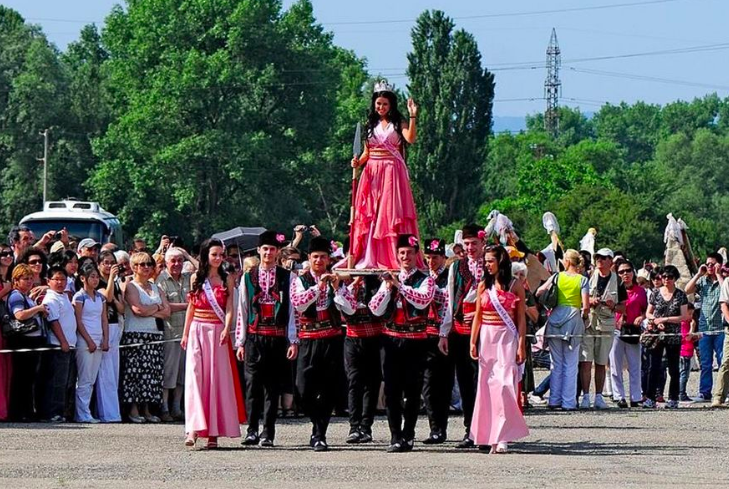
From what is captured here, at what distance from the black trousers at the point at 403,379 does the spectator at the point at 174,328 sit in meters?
4.27

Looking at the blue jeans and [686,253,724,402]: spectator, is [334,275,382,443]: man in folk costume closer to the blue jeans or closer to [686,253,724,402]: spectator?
→ [686,253,724,402]: spectator

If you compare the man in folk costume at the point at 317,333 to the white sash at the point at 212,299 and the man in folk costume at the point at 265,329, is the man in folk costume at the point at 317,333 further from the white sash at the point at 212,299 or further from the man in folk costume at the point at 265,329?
the white sash at the point at 212,299

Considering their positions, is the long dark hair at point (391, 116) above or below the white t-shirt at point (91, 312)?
above

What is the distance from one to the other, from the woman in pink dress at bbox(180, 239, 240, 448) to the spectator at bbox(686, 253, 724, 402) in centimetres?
925

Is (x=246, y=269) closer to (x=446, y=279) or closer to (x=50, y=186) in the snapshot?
(x=446, y=279)

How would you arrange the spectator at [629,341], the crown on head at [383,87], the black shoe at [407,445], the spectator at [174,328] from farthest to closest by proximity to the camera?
the spectator at [629,341]
the spectator at [174,328]
the crown on head at [383,87]
the black shoe at [407,445]

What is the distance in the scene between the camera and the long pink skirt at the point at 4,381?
18922 mm

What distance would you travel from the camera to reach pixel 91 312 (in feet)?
63.8


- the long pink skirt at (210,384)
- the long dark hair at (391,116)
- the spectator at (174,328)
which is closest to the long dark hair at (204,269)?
the long pink skirt at (210,384)

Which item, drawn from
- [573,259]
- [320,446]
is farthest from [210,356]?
[573,259]

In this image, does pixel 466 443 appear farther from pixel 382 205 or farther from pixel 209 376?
pixel 382 205

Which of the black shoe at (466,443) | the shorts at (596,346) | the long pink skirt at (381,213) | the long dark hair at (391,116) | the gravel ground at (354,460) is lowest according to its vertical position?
the gravel ground at (354,460)

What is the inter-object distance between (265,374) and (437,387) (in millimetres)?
1760

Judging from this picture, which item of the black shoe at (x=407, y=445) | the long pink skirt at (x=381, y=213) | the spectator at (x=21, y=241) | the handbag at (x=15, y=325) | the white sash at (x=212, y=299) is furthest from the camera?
the spectator at (x=21, y=241)
